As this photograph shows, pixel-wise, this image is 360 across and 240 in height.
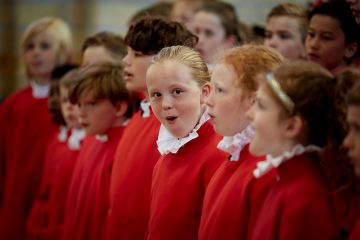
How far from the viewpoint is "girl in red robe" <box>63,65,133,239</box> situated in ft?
15.1

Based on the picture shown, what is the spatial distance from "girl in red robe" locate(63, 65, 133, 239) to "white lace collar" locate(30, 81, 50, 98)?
153 centimetres

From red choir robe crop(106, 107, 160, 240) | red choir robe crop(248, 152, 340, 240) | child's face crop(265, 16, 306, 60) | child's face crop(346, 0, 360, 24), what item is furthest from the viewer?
child's face crop(265, 16, 306, 60)

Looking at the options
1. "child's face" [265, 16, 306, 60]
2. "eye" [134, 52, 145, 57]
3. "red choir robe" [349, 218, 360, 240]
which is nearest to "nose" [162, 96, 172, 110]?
"eye" [134, 52, 145, 57]

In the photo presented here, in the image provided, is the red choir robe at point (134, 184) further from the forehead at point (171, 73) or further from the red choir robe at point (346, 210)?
the red choir robe at point (346, 210)

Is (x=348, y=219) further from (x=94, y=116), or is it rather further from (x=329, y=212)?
(x=94, y=116)

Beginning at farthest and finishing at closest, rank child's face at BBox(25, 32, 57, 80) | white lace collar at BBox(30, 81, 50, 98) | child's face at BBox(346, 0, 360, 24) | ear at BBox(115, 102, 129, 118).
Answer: child's face at BBox(25, 32, 57, 80), white lace collar at BBox(30, 81, 50, 98), ear at BBox(115, 102, 129, 118), child's face at BBox(346, 0, 360, 24)

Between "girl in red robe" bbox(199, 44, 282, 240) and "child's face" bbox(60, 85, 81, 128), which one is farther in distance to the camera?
"child's face" bbox(60, 85, 81, 128)

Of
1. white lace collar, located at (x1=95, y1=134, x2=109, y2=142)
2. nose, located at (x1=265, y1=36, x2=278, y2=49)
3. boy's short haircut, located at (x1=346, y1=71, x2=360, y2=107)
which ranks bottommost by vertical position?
white lace collar, located at (x1=95, y1=134, x2=109, y2=142)

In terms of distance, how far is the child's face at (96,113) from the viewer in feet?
15.3

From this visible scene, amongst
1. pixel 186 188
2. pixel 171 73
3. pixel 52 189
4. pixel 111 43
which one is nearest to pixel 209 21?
pixel 111 43

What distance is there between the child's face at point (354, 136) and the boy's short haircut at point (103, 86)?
213 cm

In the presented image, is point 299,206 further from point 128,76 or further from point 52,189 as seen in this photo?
point 52,189

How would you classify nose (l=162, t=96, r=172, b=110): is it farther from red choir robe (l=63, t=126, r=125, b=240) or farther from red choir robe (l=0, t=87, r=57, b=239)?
red choir robe (l=0, t=87, r=57, b=239)

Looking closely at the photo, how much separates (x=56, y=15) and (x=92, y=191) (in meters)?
5.66
